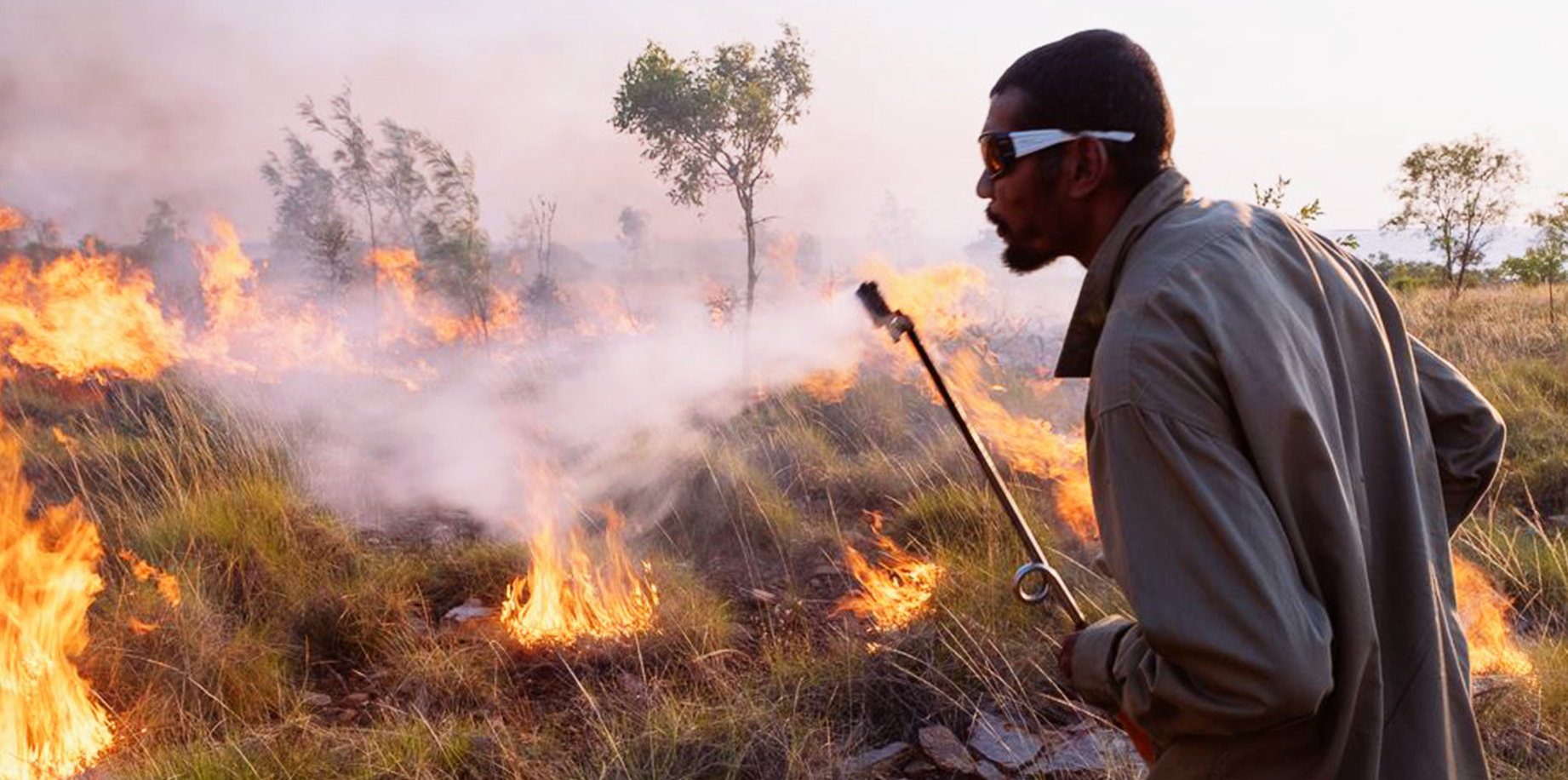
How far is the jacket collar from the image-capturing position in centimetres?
151

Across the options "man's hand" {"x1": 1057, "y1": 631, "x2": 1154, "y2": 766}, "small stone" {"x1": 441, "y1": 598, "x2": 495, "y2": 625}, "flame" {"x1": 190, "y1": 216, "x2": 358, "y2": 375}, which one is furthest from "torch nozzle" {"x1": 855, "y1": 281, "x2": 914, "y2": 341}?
"flame" {"x1": 190, "y1": 216, "x2": 358, "y2": 375}

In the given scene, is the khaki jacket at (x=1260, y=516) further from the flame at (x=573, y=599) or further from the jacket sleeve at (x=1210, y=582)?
the flame at (x=573, y=599)

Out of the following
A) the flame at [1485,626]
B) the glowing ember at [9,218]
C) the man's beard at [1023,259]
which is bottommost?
the flame at [1485,626]

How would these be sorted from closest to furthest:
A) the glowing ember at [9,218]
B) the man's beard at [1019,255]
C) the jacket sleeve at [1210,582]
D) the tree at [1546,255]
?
the jacket sleeve at [1210,582]
the man's beard at [1019,255]
the glowing ember at [9,218]
the tree at [1546,255]

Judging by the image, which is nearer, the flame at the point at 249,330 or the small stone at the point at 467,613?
the small stone at the point at 467,613

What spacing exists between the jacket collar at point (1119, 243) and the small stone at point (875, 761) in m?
2.34

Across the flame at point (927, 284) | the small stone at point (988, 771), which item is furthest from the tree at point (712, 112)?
the small stone at point (988, 771)

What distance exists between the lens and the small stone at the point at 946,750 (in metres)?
3.59

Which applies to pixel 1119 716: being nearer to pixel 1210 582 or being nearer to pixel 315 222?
pixel 1210 582

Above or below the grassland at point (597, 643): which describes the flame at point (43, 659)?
above

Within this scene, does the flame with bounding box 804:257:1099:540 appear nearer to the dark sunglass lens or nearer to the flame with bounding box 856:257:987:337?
the flame with bounding box 856:257:987:337

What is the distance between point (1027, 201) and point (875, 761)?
2.55 metres

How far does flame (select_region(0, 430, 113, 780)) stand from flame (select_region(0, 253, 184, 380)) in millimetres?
3167

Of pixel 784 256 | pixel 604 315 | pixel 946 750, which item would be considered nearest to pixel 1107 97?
pixel 946 750
